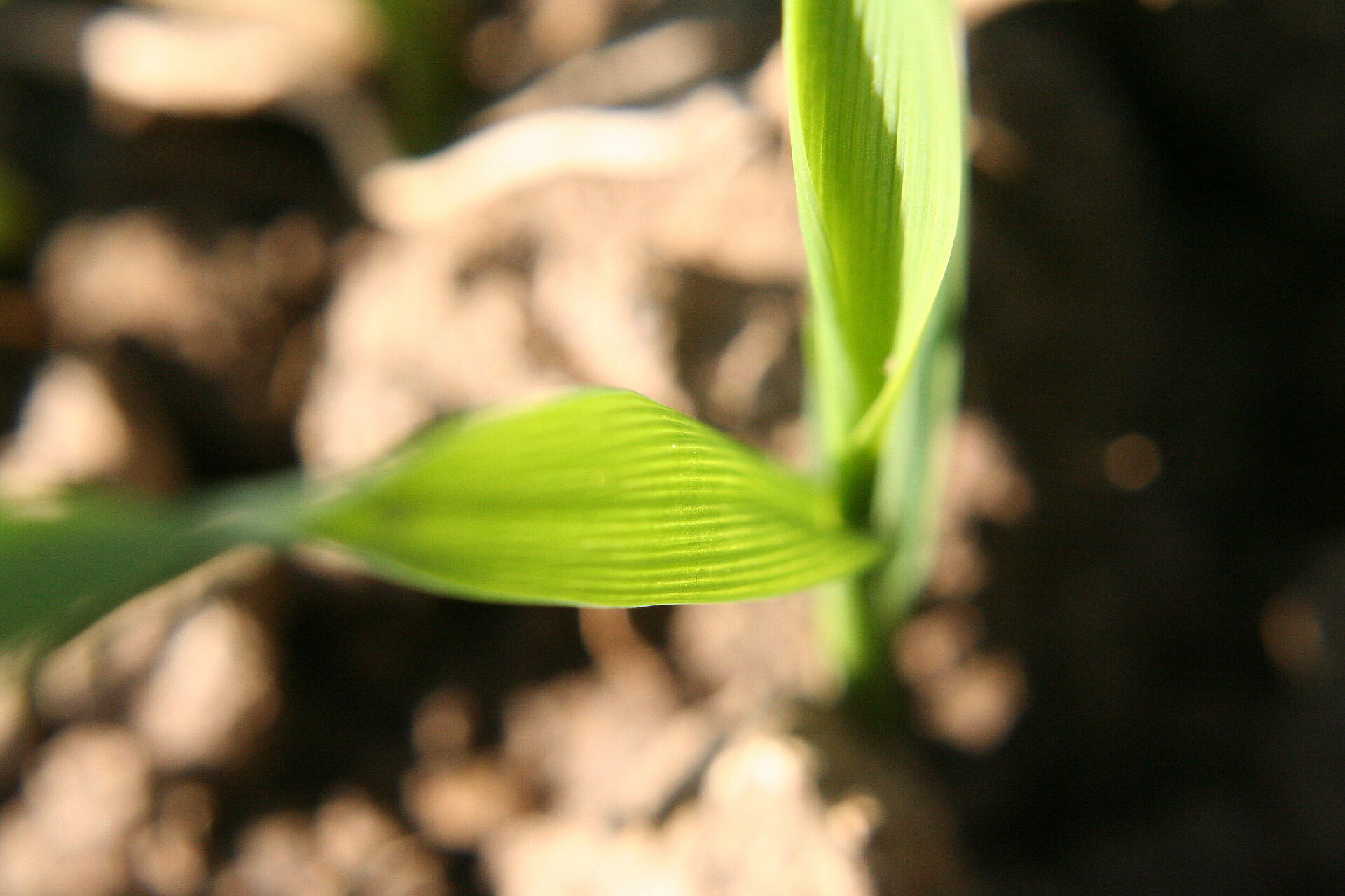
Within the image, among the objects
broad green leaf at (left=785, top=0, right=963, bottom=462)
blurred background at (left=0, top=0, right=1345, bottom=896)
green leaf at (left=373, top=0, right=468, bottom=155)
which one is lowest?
blurred background at (left=0, top=0, right=1345, bottom=896)

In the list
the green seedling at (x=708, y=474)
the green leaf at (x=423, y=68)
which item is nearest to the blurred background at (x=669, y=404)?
the green leaf at (x=423, y=68)

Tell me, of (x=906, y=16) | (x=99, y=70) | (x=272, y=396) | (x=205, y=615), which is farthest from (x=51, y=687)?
(x=906, y=16)

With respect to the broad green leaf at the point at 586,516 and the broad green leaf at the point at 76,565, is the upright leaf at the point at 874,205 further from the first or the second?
the broad green leaf at the point at 76,565

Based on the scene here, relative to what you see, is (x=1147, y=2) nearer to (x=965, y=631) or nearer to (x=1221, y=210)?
(x=1221, y=210)

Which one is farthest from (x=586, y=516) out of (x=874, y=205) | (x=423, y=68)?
(x=423, y=68)

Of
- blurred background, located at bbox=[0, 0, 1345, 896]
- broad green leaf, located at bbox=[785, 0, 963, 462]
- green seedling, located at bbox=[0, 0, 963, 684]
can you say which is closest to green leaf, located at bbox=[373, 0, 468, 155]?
blurred background, located at bbox=[0, 0, 1345, 896]

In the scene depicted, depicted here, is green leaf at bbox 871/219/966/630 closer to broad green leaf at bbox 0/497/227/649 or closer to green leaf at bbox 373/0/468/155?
broad green leaf at bbox 0/497/227/649
